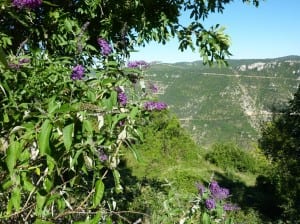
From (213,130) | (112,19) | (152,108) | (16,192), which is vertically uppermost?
(112,19)

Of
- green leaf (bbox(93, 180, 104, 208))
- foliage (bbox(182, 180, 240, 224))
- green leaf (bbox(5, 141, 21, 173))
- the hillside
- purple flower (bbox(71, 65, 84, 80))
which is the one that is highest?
purple flower (bbox(71, 65, 84, 80))

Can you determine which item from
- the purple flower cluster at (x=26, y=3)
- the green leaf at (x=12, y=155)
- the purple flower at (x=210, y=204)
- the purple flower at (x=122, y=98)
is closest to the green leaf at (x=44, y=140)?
the green leaf at (x=12, y=155)

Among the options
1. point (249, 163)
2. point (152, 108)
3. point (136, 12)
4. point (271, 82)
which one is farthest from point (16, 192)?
point (271, 82)

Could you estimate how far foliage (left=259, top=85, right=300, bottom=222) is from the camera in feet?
37.0

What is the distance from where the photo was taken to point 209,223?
6.67 feet

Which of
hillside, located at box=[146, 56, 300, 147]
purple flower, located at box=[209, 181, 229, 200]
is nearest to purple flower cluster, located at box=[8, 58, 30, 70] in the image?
purple flower, located at box=[209, 181, 229, 200]

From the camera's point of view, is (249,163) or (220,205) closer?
(220,205)

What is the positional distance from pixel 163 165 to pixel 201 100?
139694mm

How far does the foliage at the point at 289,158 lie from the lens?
37.0 feet

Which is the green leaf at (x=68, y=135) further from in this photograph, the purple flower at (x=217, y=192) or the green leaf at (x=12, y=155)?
the purple flower at (x=217, y=192)

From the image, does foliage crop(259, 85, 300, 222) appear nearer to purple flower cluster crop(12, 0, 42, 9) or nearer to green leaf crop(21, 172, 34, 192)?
purple flower cluster crop(12, 0, 42, 9)

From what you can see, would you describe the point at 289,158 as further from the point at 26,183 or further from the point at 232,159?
the point at 232,159

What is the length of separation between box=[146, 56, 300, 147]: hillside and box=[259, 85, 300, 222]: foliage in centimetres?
11083

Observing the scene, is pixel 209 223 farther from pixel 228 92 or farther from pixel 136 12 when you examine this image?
pixel 228 92
